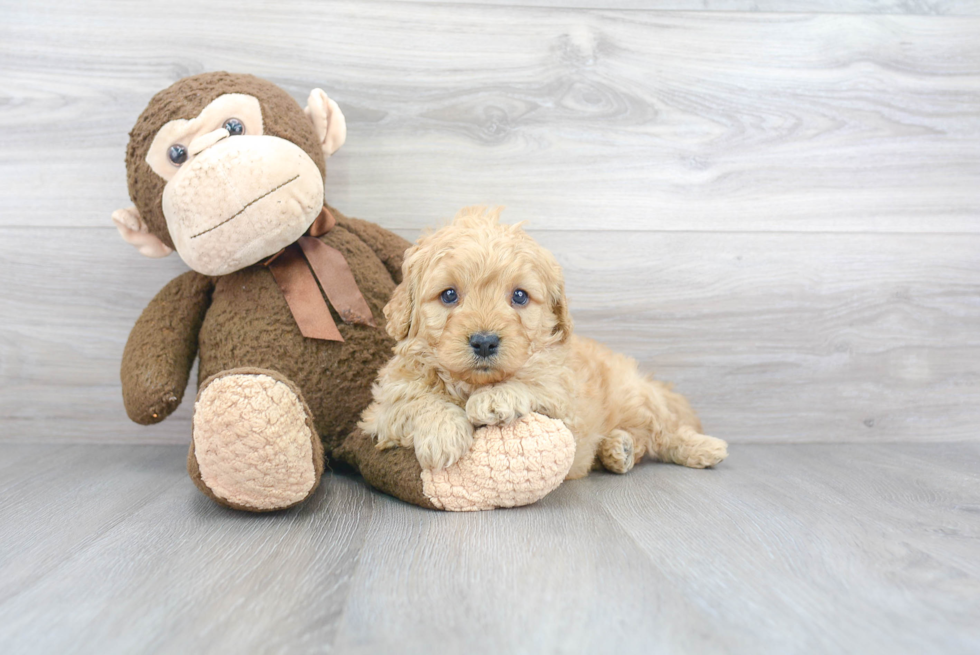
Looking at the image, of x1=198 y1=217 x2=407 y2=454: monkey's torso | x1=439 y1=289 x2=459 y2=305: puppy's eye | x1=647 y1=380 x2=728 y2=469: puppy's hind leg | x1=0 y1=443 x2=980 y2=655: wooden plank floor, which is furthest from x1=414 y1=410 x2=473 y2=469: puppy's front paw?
x1=647 y1=380 x2=728 y2=469: puppy's hind leg

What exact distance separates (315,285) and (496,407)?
19.6 inches

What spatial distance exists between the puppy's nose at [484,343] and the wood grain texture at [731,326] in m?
0.70

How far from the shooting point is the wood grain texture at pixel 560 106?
1656 mm

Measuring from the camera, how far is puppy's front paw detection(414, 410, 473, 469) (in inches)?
44.2

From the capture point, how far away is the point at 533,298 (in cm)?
120

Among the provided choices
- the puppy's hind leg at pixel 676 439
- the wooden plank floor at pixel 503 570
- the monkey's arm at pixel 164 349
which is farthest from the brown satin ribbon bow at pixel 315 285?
the puppy's hind leg at pixel 676 439

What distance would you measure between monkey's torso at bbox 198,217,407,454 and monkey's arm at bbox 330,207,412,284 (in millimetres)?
71

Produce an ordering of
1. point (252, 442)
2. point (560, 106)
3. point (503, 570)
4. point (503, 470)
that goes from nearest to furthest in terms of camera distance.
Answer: point (503, 570) < point (252, 442) < point (503, 470) < point (560, 106)

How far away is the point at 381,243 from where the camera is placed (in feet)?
5.03

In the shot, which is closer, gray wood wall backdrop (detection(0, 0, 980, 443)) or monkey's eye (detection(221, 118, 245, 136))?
monkey's eye (detection(221, 118, 245, 136))

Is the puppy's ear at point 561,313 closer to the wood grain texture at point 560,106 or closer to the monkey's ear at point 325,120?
the wood grain texture at point 560,106

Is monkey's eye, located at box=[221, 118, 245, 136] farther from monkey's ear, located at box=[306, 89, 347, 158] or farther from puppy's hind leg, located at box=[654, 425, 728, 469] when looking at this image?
puppy's hind leg, located at box=[654, 425, 728, 469]

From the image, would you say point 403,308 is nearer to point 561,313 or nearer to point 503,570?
point 561,313

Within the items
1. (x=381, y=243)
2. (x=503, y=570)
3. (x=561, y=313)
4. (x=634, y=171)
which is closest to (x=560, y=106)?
(x=634, y=171)
